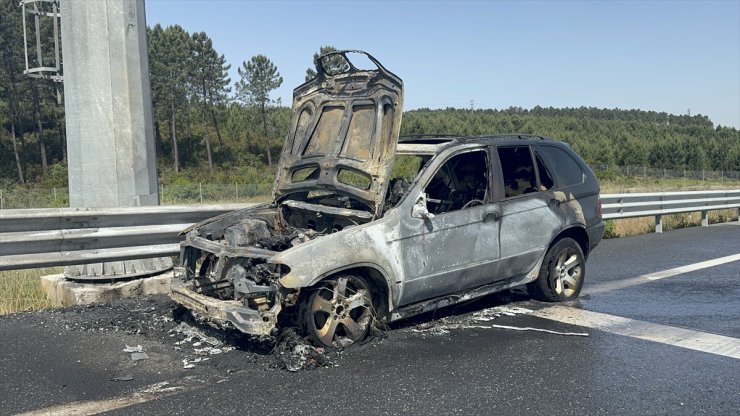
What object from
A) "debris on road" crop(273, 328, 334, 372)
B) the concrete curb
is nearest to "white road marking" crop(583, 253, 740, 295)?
"debris on road" crop(273, 328, 334, 372)

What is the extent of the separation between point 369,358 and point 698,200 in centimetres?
1252

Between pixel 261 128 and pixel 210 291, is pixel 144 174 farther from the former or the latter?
pixel 261 128

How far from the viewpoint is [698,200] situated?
48.3 ft

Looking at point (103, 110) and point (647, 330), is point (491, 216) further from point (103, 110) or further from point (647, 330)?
point (103, 110)

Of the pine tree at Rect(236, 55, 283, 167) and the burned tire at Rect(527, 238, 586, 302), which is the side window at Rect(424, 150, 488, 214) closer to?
the burned tire at Rect(527, 238, 586, 302)

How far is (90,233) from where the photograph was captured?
638cm

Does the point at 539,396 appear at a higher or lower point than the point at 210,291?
lower

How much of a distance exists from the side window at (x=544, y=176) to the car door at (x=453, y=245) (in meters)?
0.68

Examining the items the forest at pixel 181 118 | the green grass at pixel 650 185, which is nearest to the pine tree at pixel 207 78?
the forest at pixel 181 118

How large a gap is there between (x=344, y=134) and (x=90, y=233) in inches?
108

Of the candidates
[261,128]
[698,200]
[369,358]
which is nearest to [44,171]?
[261,128]

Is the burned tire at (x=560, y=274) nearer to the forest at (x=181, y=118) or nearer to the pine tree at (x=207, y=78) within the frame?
the forest at (x=181, y=118)

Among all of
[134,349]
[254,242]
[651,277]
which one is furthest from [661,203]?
[134,349]

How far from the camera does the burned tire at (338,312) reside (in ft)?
16.1
